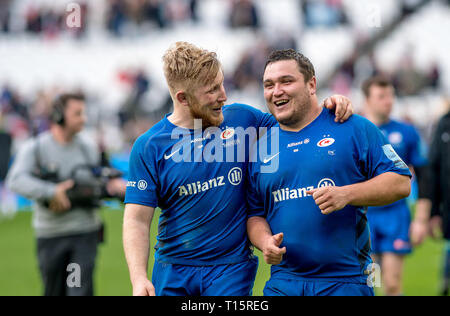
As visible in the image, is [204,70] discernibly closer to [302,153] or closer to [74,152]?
[302,153]

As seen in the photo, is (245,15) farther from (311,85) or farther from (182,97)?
(182,97)

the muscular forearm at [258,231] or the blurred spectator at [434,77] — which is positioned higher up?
the blurred spectator at [434,77]

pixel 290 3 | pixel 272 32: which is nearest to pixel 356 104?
pixel 272 32

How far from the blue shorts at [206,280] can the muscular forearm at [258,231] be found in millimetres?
191

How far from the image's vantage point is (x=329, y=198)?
131 inches

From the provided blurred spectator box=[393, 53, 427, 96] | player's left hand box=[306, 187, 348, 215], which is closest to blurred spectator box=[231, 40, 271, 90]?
blurred spectator box=[393, 53, 427, 96]

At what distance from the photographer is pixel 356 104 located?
756 inches

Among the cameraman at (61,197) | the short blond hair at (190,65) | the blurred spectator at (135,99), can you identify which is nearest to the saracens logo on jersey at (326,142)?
the short blond hair at (190,65)

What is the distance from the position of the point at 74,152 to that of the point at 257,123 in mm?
2830

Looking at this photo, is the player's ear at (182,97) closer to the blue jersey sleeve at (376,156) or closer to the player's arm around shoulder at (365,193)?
the player's arm around shoulder at (365,193)

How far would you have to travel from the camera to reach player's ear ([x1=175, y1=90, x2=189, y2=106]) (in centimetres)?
375

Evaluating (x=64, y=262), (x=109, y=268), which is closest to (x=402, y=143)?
(x=64, y=262)

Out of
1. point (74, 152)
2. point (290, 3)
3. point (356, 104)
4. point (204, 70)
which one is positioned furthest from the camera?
point (290, 3)

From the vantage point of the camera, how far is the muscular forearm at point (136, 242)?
344cm
